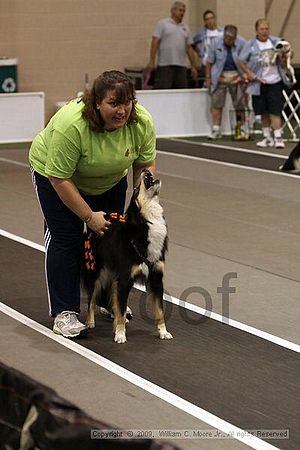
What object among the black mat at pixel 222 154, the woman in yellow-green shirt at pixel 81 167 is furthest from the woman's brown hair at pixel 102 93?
the black mat at pixel 222 154

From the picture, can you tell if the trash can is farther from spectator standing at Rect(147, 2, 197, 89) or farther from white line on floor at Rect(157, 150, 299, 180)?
white line on floor at Rect(157, 150, 299, 180)

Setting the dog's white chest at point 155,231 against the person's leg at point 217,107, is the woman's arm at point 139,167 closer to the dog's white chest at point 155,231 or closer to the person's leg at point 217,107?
the dog's white chest at point 155,231

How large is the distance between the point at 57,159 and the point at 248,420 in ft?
5.52

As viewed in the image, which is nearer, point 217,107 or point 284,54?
point 284,54

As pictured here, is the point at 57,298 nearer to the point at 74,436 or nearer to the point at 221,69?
the point at 74,436

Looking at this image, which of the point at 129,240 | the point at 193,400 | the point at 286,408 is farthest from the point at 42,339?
the point at 286,408

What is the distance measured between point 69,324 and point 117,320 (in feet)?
0.99

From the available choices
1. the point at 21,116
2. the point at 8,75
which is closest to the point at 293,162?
the point at 21,116

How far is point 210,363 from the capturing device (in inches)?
215

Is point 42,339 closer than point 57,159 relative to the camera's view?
No

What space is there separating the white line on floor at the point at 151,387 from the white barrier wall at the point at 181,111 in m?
9.10

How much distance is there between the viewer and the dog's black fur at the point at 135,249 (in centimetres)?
554

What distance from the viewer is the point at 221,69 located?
14922 millimetres

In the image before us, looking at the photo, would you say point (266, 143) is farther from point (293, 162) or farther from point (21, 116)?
point (21, 116)
